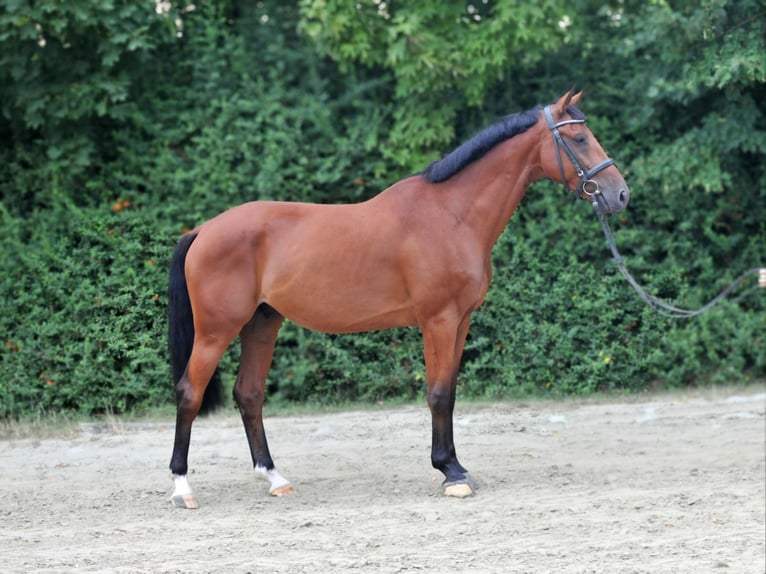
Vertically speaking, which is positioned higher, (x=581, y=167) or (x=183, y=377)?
(x=581, y=167)

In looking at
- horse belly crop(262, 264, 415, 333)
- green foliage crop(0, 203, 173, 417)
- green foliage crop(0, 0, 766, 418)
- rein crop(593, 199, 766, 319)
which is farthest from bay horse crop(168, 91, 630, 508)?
green foliage crop(0, 0, 766, 418)

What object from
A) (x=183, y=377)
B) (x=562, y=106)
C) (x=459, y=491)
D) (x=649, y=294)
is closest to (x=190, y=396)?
(x=183, y=377)

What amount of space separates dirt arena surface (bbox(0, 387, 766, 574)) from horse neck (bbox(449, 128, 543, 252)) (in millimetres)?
1894

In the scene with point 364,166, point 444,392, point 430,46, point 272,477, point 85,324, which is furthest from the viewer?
point 364,166

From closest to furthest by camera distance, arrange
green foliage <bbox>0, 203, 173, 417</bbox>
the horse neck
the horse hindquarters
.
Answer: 1. the horse hindquarters
2. the horse neck
3. green foliage <bbox>0, 203, 173, 417</bbox>

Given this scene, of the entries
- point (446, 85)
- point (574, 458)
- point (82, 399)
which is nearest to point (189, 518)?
point (574, 458)

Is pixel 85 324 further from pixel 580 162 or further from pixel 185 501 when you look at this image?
pixel 580 162

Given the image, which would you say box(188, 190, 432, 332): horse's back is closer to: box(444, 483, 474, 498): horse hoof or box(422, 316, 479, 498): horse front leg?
box(422, 316, 479, 498): horse front leg

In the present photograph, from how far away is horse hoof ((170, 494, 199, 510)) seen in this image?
20.7 ft

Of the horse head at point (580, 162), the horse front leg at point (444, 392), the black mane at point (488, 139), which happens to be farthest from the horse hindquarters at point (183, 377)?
the horse head at point (580, 162)

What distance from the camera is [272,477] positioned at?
6.71m

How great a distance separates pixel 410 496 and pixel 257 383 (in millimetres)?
1344

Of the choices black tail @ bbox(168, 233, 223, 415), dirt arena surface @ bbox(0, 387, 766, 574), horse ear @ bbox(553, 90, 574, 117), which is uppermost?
horse ear @ bbox(553, 90, 574, 117)

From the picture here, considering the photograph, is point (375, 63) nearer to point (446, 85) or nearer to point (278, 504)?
point (446, 85)
